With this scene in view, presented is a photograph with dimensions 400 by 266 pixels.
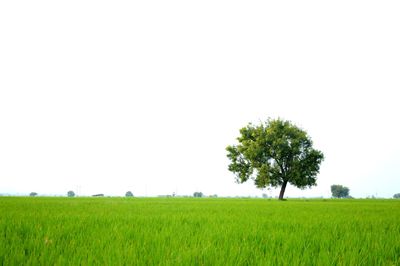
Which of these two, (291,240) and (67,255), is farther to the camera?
(291,240)

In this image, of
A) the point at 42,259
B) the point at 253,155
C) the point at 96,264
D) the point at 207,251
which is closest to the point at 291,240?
the point at 207,251

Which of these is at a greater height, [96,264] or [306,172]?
[306,172]

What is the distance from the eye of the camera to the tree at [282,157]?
50.2m

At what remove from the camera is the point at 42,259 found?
346 cm

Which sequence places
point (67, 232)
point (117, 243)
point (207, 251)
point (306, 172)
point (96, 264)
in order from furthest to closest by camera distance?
point (306, 172), point (67, 232), point (117, 243), point (207, 251), point (96, 264)

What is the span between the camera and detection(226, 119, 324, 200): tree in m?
50.2

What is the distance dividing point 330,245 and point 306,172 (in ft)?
159

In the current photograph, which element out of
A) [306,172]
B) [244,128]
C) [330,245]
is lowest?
[330,245]

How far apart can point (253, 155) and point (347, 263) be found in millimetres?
48482

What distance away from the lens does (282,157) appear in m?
51.3

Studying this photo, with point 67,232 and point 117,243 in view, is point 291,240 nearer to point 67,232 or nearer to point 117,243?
point 117,243

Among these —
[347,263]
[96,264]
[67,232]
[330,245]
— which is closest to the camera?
[96,264]

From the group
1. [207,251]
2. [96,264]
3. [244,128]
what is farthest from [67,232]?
[244,128]

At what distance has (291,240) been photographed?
5.07m
